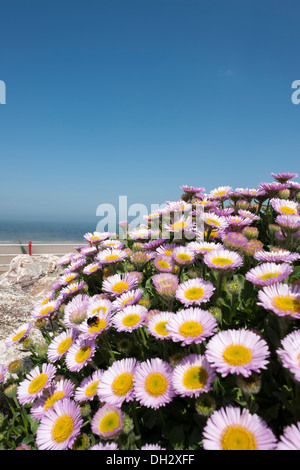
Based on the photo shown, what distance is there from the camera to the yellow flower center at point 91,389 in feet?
4.99

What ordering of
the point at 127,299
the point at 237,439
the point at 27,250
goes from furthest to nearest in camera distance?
the point at 27,250
the point at 127,299
the point at 237,439

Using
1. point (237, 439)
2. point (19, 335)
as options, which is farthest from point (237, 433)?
point (19, 335)

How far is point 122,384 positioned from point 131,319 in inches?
14.9

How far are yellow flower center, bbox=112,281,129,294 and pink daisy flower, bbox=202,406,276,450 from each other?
1.09 m

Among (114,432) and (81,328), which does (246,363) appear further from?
(81,328)

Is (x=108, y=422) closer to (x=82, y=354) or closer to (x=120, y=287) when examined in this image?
(x=82, y=354)

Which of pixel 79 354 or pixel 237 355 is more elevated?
pixel 237 355

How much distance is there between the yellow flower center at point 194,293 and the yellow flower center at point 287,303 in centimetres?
43

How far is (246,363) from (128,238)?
2875 mm

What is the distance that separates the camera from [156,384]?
1.34 metres

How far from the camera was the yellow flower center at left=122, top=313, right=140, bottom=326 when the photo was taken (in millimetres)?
1655

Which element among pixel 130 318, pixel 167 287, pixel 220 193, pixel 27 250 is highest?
pixel 220 193
